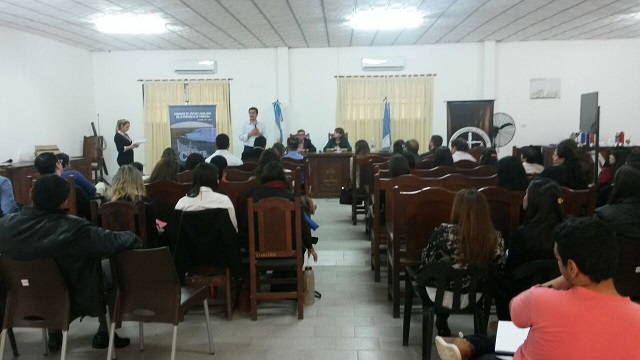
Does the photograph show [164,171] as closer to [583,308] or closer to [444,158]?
[444,158]

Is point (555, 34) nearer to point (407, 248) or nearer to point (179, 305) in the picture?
point (407, 248)

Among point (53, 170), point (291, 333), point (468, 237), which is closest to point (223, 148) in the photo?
point (53, 170)

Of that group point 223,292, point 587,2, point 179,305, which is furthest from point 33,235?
point 587,2

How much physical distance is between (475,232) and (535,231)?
1.14ft

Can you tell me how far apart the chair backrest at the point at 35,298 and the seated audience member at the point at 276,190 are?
1538mm

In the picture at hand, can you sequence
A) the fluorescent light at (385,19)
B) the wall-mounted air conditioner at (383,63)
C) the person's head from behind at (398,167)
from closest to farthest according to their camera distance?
the person's head from behind at (398,167) → the fluorescent light at (385,19) → the wall-mounted air conditioner at (383,63)

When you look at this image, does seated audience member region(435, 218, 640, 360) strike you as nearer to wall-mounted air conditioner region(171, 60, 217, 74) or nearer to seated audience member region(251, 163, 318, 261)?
seated audience member region(251, 163, 318, 261)

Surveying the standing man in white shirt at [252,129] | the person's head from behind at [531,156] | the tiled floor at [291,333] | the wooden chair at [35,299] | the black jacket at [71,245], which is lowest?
the tiled floor at [291,333]

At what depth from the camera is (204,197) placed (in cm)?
349

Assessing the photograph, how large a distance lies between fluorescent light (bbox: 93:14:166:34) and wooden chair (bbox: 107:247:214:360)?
16.3 feet

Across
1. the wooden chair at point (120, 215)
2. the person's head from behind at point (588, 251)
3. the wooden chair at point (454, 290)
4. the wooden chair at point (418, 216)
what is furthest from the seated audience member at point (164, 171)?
the person's head from behind at point (588, 251)

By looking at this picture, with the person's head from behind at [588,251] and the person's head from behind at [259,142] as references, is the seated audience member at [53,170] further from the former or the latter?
the person's head from behind at [588,251]

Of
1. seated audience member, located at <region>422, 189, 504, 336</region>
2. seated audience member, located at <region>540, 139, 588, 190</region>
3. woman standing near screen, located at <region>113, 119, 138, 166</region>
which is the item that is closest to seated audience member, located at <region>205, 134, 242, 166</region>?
woman standing near screen, located at <region>113, 119, 138, 166</region>

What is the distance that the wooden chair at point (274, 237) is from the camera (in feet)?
11.3
